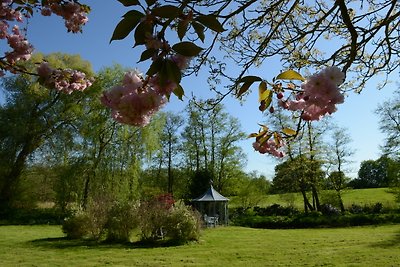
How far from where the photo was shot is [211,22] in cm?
97

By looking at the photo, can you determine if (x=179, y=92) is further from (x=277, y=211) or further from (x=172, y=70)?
(x=277, y=211)

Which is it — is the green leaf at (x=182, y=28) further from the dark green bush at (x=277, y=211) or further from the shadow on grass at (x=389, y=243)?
the dark green bush at (x=277, y=211)

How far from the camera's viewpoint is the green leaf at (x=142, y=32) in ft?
3.12

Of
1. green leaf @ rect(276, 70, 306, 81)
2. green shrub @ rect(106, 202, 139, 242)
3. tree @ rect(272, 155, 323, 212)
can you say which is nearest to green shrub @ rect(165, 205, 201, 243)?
green shrub @ rect(106, 202, 139, 242)

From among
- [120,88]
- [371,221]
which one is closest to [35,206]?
[371,221]

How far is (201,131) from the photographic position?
26.3m

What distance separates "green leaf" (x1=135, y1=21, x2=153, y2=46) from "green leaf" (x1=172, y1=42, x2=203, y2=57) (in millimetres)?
77

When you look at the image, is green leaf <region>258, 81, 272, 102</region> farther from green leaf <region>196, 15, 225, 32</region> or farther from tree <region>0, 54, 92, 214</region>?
tree <region>0, 54, 92, 214</region>

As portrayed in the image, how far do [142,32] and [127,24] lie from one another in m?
0.04

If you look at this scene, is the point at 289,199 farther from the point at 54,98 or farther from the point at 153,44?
the point at 153,44

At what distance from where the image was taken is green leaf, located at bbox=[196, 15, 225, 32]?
97 centimetres

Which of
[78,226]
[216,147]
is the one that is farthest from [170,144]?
[78,226]

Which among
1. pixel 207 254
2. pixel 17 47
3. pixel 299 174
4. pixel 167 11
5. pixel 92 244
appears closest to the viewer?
pixel 167 11

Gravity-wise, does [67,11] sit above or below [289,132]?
above
